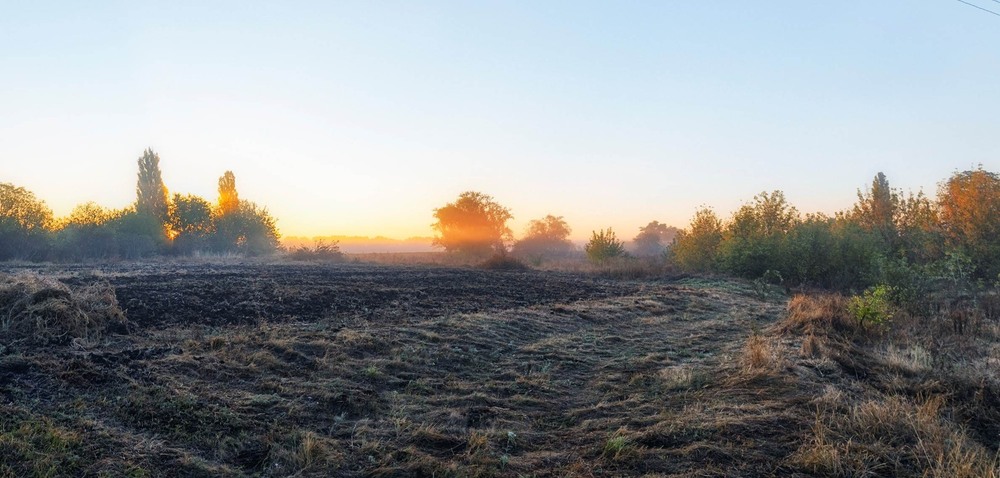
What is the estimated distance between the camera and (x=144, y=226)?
37.9m

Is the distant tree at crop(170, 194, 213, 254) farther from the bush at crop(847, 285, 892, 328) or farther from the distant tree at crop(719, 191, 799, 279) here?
the bush at crop(847, 285, 892, 328)

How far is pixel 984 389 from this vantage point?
6.70m

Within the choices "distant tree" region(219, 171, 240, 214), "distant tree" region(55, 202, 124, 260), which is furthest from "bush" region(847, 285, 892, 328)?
"distant tree" region(219, 171, 240, 214)

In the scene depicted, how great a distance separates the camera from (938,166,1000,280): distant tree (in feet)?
75.3

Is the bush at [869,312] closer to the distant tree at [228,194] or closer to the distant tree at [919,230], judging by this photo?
the distant tree at [919,230]

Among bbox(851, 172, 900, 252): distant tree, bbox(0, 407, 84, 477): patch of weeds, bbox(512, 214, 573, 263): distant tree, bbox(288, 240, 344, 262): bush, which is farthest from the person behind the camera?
bbox(512, 214, 573, 263): distant tree

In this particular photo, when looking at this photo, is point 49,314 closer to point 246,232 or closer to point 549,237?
point 246,232

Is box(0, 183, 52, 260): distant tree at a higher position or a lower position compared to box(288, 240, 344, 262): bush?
higher

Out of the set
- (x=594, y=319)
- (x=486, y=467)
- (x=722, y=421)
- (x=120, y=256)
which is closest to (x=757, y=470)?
(x=722, y=421)

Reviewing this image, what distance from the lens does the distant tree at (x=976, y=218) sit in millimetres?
22953

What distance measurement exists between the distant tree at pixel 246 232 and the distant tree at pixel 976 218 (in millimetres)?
43265

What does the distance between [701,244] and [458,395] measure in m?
29.1

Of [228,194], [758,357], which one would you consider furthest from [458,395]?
[228,194]

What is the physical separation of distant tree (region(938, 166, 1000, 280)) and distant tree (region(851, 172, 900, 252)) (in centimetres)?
289
